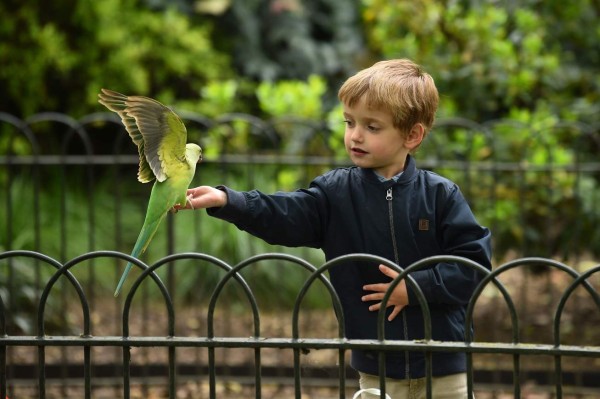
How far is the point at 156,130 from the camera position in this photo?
8.87ft

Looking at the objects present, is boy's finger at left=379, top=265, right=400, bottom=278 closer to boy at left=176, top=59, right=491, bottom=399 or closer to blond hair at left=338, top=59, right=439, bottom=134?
boy at left=176, top=59, right=491, bottom=399

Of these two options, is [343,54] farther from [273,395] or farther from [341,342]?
[341,342]

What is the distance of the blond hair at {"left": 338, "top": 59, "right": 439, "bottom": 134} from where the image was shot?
9.62ft

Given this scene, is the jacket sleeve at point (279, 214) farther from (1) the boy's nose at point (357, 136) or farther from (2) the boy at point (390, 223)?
(1) the boy's nose at point (357, 136)

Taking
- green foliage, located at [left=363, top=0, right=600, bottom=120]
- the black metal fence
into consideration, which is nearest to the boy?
the black metal fence

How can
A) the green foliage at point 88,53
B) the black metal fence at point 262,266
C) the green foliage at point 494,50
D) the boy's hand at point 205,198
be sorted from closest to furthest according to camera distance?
the boy's hand at point 205,198 < the black metal fence at point 262,266 < the green foliage at point 494,50 < the green foliage at point 88,53

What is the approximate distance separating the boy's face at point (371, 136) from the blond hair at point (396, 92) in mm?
19

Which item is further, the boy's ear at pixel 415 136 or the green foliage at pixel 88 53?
the green foliage at pixel 88 53

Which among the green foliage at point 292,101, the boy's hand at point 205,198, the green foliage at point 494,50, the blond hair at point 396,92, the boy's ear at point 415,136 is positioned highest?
the green foliage at point 494,50

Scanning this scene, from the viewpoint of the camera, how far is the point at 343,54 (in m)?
9.31

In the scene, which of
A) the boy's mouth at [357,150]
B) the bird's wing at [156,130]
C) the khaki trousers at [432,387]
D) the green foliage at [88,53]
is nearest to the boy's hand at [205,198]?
the bird's wing at [156,130]

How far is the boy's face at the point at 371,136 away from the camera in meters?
2.96

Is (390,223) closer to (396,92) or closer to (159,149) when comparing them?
(396,92)

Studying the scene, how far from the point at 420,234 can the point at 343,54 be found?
256 inches
